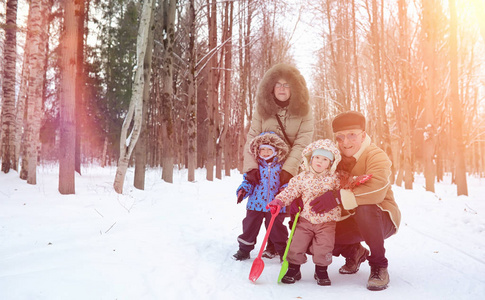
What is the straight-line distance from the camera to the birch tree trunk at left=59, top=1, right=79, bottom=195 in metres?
6.48

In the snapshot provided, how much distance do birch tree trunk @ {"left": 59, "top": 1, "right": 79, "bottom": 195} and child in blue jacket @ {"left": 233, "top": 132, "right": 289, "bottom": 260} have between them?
4.65 m

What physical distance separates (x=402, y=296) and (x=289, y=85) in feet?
7.94

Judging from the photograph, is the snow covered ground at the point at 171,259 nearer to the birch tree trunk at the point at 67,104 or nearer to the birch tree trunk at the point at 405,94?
the birch tree trunk at the point at 67,104

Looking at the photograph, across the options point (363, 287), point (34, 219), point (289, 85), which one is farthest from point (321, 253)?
point (34, 219)

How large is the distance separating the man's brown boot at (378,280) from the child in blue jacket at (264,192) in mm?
1053

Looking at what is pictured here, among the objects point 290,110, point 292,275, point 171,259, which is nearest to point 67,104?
point 171,259

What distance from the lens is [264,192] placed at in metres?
3.53

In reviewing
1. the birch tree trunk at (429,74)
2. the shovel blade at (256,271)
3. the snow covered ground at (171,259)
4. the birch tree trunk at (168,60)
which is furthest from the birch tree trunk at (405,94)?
the shovel blade at (256,271)

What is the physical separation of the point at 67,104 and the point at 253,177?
497 centimetres

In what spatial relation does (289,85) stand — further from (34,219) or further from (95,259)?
(34,219)

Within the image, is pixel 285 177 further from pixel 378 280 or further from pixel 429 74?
pixel 429 74

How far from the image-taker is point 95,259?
9.78ft

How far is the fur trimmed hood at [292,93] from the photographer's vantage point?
374cm

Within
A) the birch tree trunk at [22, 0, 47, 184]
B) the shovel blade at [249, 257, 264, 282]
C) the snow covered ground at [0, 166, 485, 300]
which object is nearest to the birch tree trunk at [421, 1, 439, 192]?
the snow covered ground at [0, 166, 485, 300]
